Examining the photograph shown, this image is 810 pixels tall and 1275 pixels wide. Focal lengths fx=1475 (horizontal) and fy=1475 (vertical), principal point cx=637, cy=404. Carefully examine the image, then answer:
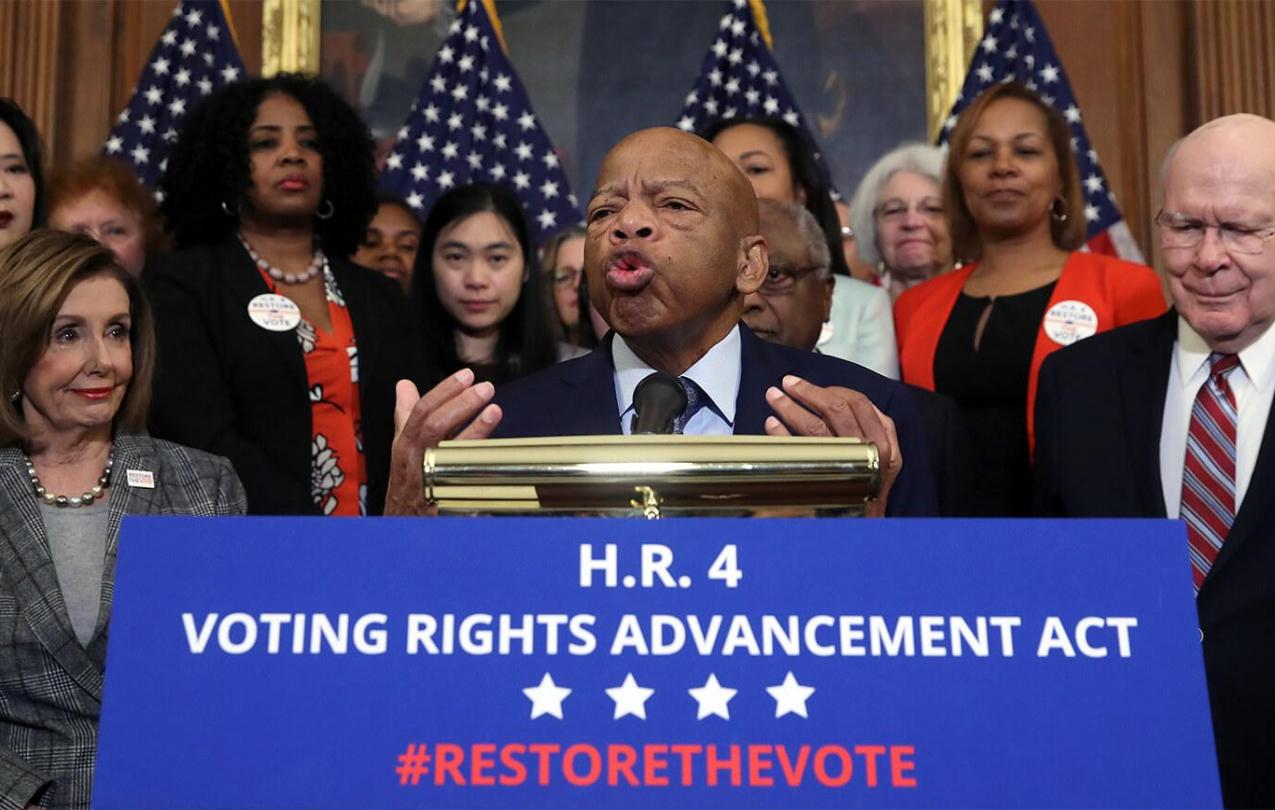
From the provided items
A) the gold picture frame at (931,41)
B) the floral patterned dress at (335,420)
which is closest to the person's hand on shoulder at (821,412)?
the floral patterned dress at (335,420)

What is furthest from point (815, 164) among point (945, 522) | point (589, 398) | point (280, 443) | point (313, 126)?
point (945, 522)

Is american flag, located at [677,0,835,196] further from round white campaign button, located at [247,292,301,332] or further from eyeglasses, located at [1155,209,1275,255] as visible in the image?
eyeglasses, located at [1155,209,1275,255]

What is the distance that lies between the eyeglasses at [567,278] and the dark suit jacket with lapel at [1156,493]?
6.76ft

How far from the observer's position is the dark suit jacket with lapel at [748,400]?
2352 mm

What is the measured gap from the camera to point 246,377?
3859 millimetres

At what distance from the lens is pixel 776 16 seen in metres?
6.23

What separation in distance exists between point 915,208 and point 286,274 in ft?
6.88

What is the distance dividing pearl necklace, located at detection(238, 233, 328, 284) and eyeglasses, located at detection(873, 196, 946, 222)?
193 centimetres

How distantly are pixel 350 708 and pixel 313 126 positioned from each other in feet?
11.2

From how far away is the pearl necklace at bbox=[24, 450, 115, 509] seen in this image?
308cm

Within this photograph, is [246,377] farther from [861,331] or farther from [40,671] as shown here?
[861,331]

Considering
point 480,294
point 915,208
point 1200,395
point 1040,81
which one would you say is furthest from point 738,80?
point 1200,395

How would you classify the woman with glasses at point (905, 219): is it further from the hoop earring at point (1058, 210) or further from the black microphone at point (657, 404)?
the black microphone at point (657, 404)

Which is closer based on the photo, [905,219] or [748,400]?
[748,400]
